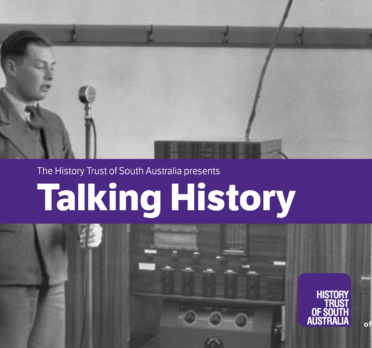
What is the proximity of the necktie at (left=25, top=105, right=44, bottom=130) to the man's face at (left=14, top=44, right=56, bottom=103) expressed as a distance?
0.09 feet

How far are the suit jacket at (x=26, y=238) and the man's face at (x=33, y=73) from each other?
0.18ft

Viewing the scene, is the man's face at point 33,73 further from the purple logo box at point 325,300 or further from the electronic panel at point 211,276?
the purple logo box at point 325,300

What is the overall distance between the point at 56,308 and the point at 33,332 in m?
0.09

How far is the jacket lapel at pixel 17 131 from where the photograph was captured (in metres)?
1.82

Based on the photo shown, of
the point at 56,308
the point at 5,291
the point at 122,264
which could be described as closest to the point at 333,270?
the point at 122,264

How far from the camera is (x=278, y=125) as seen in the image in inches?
99.9

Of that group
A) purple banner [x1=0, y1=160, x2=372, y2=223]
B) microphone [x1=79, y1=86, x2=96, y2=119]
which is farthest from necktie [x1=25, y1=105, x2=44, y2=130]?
microphone [x1=79, y1=86, x2=96, y2=119]

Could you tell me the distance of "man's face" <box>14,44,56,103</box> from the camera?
1.91m

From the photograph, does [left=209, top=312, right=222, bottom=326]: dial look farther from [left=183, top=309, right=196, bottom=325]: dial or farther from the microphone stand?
the microphone stand

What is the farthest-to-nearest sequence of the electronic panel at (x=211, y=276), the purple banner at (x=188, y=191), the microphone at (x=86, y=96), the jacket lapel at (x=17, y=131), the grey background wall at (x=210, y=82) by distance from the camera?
Result: 1. the grey background wall at (x=210, y=82)
2. the electronic panel at (x=211, y=276)
3. the purple banner at (x=188, y=191)
4. the jacket lapel at (x=17, y=131)
5. the microphone at (x=86, y=96)

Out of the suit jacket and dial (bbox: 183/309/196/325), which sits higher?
the suit jacket

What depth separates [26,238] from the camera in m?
1.85

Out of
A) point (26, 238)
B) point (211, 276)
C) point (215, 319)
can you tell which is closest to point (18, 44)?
point (26, 238)

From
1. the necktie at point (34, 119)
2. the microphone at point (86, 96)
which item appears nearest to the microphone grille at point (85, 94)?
the microphone at point (86, 96)
